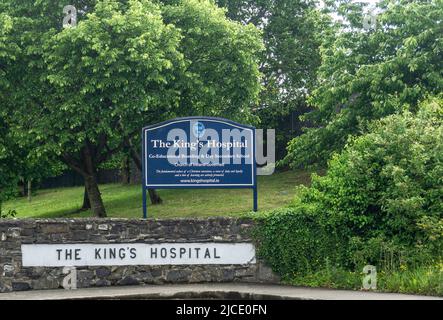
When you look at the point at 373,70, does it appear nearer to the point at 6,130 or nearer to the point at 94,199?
the point at 94,199

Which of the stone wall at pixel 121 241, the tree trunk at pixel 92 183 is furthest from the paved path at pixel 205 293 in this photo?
the tree trunk at pixel 92 183

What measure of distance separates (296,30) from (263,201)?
434 inches

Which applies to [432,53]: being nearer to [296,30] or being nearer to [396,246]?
[396,246]

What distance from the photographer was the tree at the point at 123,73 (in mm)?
20141

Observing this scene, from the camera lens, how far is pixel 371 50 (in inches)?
889

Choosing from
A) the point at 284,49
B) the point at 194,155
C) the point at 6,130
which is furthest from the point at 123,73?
the point at 284,49

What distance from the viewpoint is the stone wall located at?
1423 cm

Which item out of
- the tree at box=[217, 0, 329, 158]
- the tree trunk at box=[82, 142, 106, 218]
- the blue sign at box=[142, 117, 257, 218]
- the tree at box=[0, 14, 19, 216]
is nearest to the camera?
the blue sign at box=[142, 117, 257, 218]

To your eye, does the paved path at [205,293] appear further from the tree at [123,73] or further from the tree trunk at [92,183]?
the tree trunk at [92,183]

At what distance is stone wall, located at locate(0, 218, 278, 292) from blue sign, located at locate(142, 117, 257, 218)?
88 cm

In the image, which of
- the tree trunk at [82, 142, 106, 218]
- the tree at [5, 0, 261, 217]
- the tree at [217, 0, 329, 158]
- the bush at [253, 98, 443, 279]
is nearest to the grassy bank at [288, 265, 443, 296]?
the bush at [253, 98, 443, 279]

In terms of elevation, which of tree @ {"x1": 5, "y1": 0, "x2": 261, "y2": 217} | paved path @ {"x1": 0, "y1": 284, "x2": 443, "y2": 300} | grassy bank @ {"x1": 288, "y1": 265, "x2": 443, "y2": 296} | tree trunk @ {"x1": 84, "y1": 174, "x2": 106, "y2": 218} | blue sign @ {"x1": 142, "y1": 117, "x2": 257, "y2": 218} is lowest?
paved path @ {"x1": 0, "y1": 284, "x2": 443, "y2": 300}

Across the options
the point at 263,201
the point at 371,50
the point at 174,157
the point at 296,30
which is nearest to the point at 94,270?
the point at 174,157

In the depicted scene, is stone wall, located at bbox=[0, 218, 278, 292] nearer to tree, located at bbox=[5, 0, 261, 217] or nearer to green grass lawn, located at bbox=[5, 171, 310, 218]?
green grass lawn, located at bbox=[5, 171, 310, 218]
